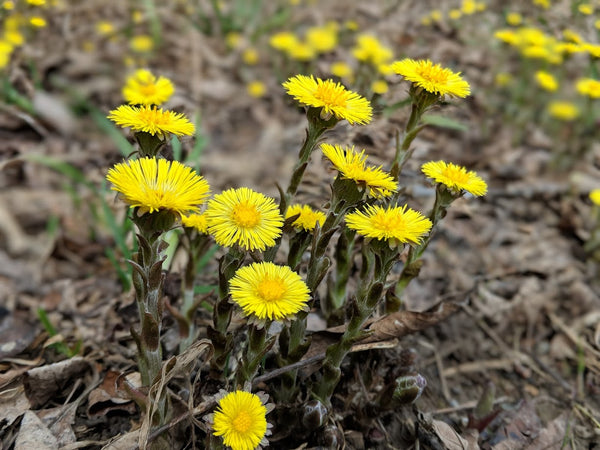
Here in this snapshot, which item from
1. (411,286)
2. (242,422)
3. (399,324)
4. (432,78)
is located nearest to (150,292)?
(242,422)

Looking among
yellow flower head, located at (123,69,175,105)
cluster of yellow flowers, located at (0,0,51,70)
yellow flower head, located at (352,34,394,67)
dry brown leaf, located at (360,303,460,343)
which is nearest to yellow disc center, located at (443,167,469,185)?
dry brown leaf, located at (360,303,460,343)

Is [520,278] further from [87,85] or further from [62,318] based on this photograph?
[87,85]

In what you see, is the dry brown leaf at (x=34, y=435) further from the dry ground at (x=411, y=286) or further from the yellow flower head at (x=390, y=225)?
the yellow flower head at (x=390, y=225)

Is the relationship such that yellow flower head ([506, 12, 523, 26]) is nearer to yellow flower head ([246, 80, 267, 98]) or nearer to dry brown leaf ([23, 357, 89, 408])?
yellow flower head ([246, 80, 267, 98])

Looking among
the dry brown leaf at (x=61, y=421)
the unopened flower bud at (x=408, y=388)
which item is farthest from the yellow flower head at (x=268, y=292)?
the dry brown leaf at (x=61, y=421)

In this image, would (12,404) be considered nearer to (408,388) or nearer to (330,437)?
(330,437)

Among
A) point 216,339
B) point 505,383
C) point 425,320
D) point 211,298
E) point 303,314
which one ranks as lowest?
point 505,383

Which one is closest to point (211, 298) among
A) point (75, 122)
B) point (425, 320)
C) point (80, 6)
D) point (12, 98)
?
point (425, 320)
